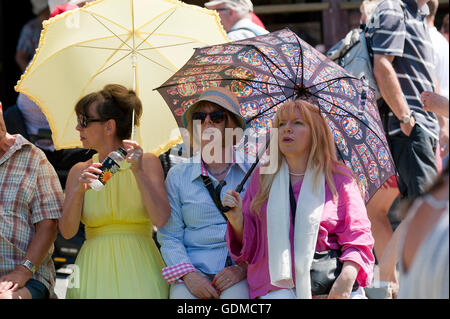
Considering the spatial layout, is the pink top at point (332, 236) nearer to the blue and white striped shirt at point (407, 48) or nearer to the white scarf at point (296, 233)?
the white scarf at point (296, 233)

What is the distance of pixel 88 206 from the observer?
13.1 feet

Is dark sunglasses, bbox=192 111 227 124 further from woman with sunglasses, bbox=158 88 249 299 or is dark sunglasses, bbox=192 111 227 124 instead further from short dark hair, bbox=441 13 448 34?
short dark hair, bbox=441 13 448 34

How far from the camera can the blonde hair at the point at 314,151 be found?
366 centimetres

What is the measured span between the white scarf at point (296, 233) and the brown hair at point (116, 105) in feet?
3.09

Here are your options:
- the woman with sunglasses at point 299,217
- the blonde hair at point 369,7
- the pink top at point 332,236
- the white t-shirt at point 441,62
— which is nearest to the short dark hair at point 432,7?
the white t-shirt at point 441,62

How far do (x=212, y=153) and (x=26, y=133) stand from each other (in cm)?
189

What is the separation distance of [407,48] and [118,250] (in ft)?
7.62

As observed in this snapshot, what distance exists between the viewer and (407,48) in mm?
5059

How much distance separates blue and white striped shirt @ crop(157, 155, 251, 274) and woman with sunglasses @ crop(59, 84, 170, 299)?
0.27 ft

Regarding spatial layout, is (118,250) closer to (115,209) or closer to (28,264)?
(115,209)

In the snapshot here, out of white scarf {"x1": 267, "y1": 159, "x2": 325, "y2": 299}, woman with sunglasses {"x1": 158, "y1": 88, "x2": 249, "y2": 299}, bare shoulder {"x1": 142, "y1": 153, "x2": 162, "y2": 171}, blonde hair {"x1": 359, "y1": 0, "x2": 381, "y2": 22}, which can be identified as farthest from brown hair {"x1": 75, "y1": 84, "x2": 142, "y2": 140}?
blonde hair {"x1": 359, "y1": 0, "x2": 381, "y2": 22}

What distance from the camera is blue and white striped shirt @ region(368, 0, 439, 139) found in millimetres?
4957

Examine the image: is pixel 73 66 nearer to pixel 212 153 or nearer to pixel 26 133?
pixel 212 153
